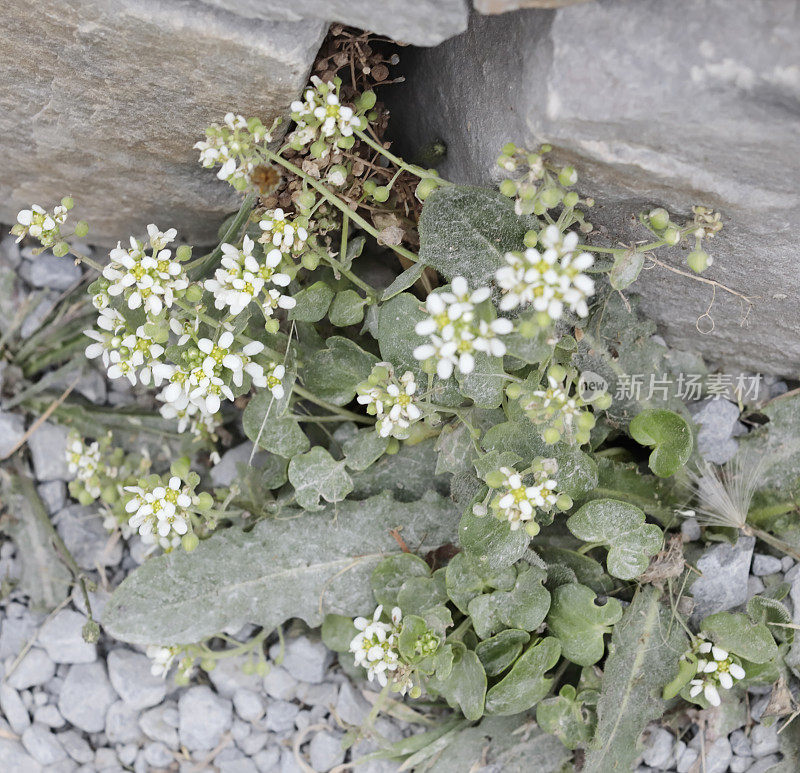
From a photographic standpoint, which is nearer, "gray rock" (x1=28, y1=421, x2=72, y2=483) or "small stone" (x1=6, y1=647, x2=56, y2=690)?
"small stone" (x1=6, y1=647, x2=56, y2=690)

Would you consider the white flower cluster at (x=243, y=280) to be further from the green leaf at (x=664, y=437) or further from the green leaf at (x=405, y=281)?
the green leaf at (x=664, y=437)

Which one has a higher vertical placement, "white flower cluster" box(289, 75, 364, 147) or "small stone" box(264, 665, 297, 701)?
"white flower cluster" box(289, 75, 364, 147)

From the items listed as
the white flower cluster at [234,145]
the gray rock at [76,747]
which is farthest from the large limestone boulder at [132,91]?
the gray rock at [76,747]

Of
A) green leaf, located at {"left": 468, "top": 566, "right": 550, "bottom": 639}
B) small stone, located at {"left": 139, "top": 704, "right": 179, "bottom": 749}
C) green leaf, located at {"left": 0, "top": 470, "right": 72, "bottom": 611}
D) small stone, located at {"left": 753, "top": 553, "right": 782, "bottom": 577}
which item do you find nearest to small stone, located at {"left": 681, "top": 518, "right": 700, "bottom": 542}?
small stone, located at {"left": 753, "top": 553, "right": 782, "bottom": 577}

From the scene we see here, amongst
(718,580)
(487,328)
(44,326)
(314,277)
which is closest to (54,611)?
(44,326)

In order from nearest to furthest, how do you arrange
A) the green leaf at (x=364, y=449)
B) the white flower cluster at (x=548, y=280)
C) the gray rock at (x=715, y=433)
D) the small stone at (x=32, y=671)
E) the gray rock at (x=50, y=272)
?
the white flower cluster at (x=548, y=280), the green leaf at (x=364, y=449), the gray rock at (x=715, y=433), the small stone at (x=32, y=671), the gray rock at (x=50, y=272)

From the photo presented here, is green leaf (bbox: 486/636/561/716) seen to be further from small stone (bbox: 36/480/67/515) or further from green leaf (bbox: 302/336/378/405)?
small stone (bbox: 36/480/67/515)
